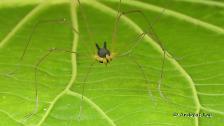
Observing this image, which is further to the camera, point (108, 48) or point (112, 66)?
point (108, 48)

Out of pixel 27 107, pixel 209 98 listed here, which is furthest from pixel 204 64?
pixel 27 107

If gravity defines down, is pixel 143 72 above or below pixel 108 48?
below

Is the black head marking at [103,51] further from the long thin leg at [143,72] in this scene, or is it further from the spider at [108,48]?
the long thin leg at [143,72]

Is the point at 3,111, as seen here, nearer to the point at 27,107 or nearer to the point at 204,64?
the point at 27,107

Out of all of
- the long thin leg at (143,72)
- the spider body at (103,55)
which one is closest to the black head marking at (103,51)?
the spider body at (103,55)

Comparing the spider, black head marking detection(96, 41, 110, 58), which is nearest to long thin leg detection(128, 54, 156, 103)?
the spider

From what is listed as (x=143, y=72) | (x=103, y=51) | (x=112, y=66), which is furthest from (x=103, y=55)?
(x=143, y=72)

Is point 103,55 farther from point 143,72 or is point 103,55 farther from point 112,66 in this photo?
point 143,72
